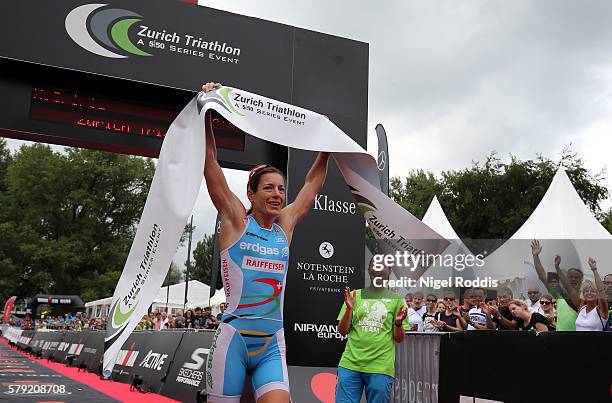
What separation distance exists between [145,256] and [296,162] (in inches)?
161

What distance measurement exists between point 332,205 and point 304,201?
3626 mm

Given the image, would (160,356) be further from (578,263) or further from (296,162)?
(578,263)

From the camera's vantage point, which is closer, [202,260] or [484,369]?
[484,369]

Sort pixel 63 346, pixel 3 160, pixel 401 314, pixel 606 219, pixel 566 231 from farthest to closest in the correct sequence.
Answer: pixel 3 160
pixel 606 219
pixel 63 346
pixel 566 231
pixel 401 314

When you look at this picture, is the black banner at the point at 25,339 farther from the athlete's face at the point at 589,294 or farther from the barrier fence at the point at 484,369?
the athlete's face at the point at 589,294

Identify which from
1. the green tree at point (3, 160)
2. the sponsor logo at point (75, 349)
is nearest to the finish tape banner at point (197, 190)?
the sponsor logo at point (75, 349)

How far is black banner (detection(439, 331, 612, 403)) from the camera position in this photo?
4.22m

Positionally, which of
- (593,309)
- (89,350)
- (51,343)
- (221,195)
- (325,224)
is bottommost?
(51,343)

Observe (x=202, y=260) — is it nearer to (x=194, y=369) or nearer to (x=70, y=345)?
(x=70, y=345)

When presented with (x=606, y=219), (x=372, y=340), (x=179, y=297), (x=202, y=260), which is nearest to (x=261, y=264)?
(x=372, y=340)

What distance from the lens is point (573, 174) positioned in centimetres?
3725

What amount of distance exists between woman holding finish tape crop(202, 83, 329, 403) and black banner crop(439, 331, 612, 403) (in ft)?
6.77

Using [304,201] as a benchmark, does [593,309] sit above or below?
below

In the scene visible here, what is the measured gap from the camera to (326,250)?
25.1ft
